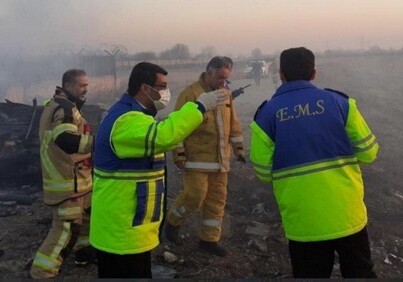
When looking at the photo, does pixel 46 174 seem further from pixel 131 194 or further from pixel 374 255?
pixel 374 255

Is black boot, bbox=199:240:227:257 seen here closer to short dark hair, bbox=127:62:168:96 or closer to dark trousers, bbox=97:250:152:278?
dark trousers, bbox=97:250:152:278

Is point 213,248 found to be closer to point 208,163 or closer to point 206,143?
point 208,163

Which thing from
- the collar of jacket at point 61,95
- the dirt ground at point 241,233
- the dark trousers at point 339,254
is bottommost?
the dirt ground at point 241,233

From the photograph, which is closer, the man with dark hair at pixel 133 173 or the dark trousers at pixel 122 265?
the man with dark hair at pixel 133 173

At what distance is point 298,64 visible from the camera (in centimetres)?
275

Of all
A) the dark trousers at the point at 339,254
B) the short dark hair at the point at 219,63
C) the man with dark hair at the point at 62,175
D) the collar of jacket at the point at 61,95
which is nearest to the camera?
the dark trousers at the point at 339,254

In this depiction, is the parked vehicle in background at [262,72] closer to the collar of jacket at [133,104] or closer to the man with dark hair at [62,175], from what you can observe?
the man with dark hair at [62,175]

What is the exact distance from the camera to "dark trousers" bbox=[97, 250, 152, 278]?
2.73m

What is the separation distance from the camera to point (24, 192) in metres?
6.69

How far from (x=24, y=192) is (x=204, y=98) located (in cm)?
483

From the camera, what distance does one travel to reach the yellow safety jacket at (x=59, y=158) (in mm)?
3932

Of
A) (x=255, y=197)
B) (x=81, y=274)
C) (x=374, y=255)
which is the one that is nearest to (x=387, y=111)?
(x=255, y=197)

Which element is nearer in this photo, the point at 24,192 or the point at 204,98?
the point at 204,98

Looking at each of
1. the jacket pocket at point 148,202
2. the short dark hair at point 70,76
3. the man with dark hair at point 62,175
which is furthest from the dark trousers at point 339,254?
the short dark hair at point 70,76
